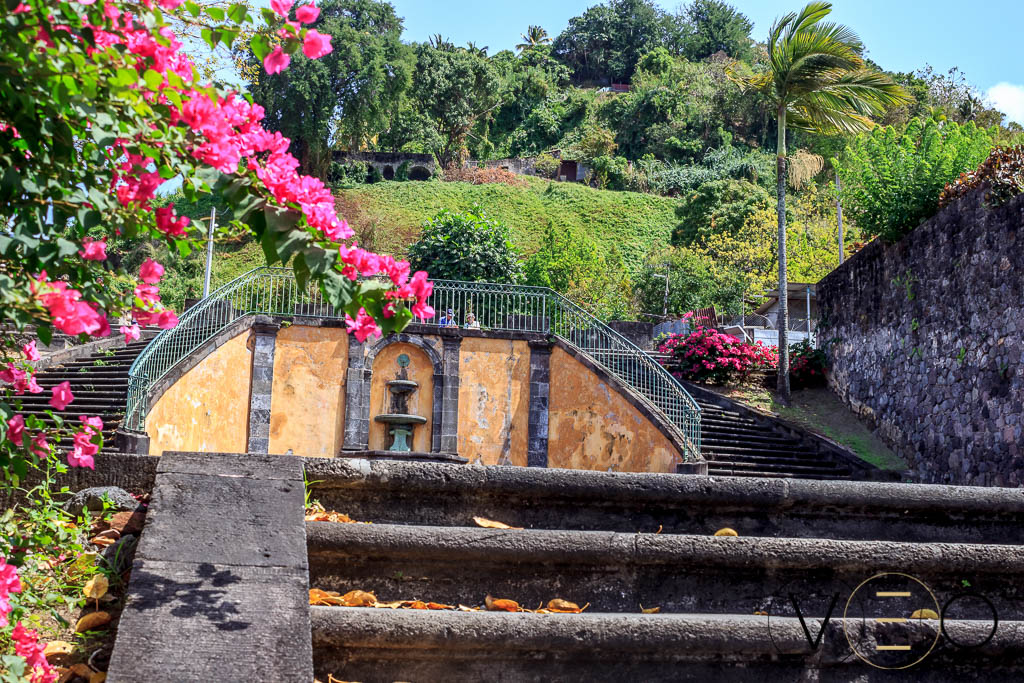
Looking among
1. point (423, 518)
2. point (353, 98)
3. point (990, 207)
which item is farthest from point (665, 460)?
point (353, 98)

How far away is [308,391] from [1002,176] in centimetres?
1149

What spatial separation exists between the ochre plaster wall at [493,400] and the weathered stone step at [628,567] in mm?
14099

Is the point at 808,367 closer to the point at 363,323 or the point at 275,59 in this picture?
the point at 363,323

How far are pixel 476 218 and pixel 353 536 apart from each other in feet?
68.9

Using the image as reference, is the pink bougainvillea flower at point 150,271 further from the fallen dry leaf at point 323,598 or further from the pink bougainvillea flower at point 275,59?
the fallen dry leaf at point 323,598

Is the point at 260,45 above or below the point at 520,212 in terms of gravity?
below

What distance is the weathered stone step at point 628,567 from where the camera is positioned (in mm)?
3543

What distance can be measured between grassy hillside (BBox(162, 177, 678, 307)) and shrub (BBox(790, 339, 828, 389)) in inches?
898

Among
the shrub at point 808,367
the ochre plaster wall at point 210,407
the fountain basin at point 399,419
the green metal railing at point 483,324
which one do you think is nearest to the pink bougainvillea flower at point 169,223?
the green metal railing at point 483,324

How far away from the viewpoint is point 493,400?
708 inches

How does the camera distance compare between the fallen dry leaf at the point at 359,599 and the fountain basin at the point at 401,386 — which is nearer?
the fallen dry leaf at the point at 359,599

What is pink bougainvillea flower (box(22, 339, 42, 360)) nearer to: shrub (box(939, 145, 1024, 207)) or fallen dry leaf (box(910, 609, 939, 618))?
fallen dry leaf (box(910, 609, 939, 618))

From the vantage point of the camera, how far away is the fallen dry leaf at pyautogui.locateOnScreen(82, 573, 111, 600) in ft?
11.0

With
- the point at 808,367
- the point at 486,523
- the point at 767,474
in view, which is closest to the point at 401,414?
the point at 767,474
